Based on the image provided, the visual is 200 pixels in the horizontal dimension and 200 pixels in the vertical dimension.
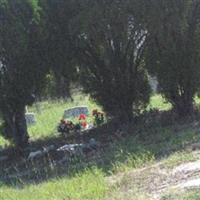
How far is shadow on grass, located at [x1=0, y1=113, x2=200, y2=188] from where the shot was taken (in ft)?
36.1

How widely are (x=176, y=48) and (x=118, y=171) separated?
6.93 metres

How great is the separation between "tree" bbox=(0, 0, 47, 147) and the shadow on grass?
3.36 feet

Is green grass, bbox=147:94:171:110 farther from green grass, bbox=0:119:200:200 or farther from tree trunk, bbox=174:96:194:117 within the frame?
green grass, bbox=0:119:200:200

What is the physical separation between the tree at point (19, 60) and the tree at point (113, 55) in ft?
3.78

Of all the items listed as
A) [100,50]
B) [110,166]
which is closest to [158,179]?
[110,166]

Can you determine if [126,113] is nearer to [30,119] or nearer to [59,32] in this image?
[59,32]

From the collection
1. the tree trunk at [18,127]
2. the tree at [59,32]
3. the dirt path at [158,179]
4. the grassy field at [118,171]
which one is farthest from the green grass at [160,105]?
the dirt path at [158,179]

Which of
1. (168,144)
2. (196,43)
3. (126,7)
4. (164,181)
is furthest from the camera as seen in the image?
(196,43)

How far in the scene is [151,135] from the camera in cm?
1416

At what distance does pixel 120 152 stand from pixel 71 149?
6.91 ft

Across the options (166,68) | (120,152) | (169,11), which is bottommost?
(120,152)

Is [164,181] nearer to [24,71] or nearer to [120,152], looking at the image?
[120,152]

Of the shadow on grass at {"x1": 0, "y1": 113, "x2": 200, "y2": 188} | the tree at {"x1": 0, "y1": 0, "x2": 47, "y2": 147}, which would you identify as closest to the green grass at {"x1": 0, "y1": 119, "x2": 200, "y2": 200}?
the shadow on grass at {"x1": 0, "y1": 113, "x2": 200, "y2": 188}

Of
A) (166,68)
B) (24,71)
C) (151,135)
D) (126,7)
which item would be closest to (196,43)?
(166,68)
